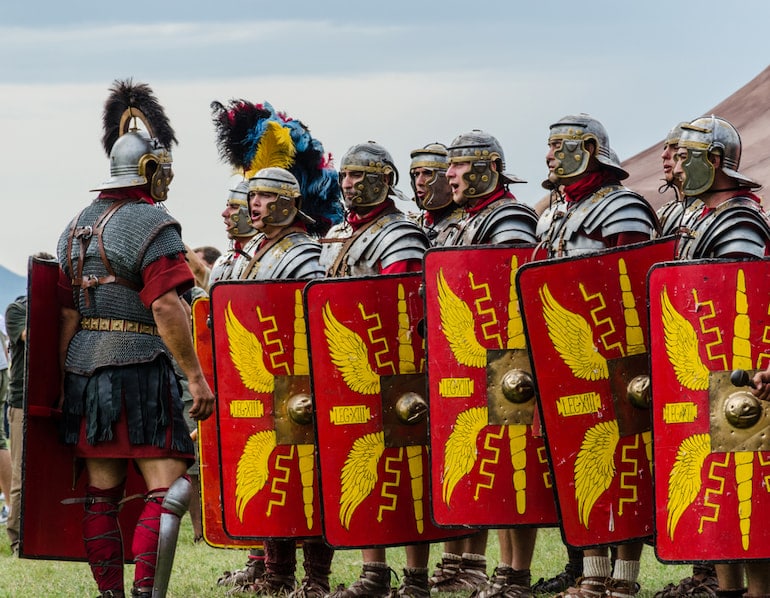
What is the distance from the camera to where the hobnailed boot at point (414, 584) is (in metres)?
7.54

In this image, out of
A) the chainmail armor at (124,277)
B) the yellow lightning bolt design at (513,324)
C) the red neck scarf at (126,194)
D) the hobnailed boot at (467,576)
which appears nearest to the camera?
the yellow lightning bolt design at (513,324)

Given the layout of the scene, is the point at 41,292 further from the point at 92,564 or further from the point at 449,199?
the point at 449,199

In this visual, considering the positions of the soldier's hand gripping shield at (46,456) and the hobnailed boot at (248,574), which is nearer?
the soldier's hand gripping shield at (46,456)

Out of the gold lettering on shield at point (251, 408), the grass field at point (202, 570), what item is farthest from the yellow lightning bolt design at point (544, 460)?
the gold lettering on shield at point (251, 408)

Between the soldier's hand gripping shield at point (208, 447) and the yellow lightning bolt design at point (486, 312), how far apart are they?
1.85 m

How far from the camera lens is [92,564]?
6.99 meters

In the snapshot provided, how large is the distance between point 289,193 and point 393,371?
1.48 metres

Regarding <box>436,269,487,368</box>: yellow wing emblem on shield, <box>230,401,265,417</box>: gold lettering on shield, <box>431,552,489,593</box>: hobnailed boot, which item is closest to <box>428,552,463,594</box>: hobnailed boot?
<box>431,552,489,593</box>: hobnailed boot

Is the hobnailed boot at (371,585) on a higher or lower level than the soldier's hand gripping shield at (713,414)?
lower

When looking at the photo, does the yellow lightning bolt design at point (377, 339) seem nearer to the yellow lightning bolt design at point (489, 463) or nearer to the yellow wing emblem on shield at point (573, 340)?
the yellow lightning bolt design at point (489, 463)

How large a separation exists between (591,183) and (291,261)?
1706mm

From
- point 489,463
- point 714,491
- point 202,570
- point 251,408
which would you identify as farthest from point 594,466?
point 202,570

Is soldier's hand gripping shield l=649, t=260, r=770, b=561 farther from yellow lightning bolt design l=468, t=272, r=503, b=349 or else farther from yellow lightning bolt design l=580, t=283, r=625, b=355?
yellow lightning bolt design l=468, t=272, r=503, b=349

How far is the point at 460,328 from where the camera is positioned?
22.4 feet
